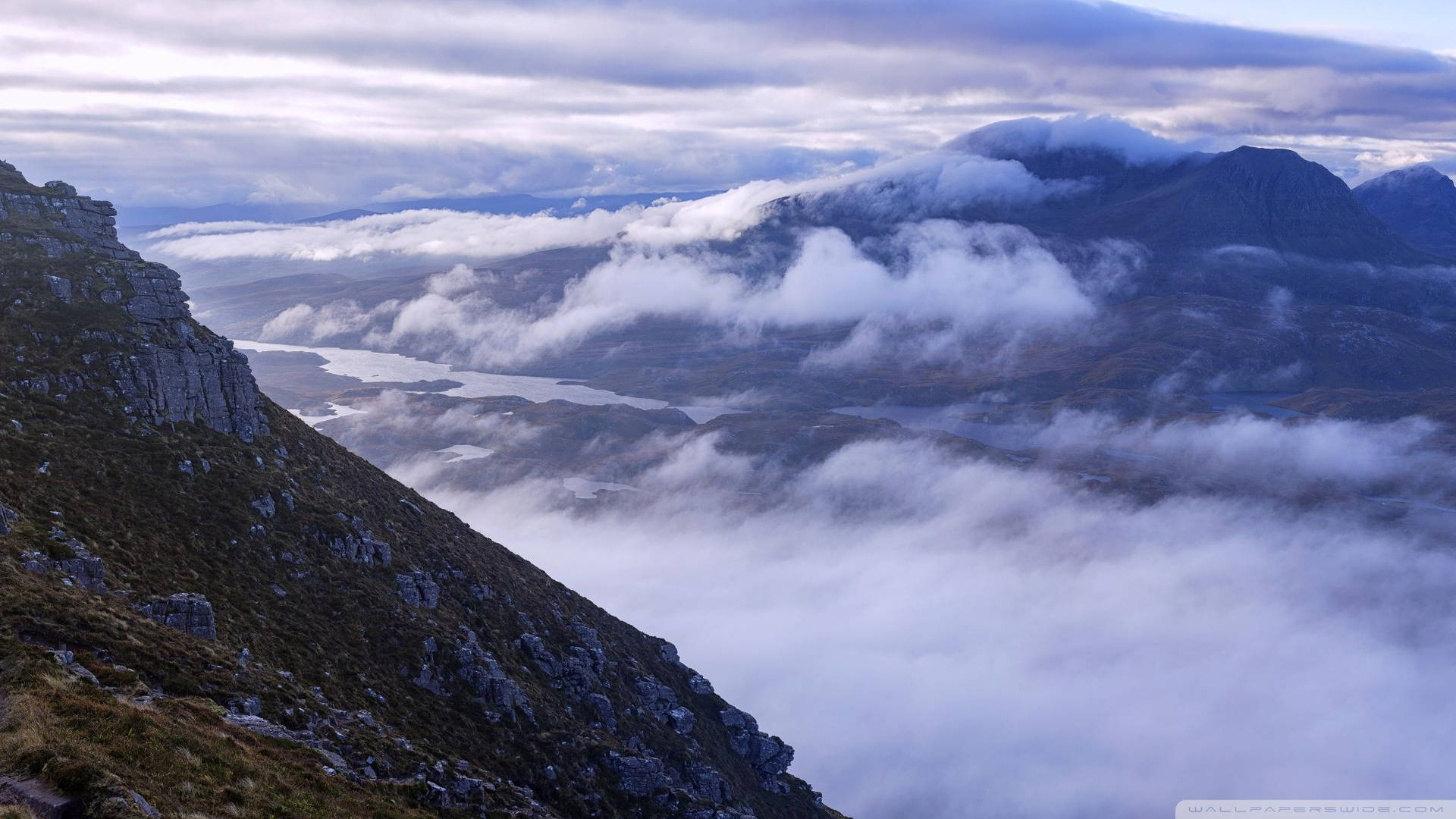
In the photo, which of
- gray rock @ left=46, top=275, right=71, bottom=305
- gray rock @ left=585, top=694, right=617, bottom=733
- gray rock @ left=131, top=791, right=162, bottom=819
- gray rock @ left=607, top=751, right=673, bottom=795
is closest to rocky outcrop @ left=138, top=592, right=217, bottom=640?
gray rock @ left=131, top=791, right=162, bottom=819

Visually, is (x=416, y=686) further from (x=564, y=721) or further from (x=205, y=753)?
(x=205, y=753)

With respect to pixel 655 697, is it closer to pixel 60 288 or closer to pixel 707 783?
pixel 707 783

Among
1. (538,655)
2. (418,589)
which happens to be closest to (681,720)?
(538,655)

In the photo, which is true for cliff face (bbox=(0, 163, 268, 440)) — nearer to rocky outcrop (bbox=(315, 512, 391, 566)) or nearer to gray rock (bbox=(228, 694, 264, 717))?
rocky outcrop (bbox=(315, 512, 391, 566))

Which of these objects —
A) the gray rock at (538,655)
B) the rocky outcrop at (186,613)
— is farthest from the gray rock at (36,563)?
the gray rock at (538,655)

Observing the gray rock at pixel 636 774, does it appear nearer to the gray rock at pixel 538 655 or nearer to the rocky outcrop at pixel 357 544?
the gray rock at pixel 538 655

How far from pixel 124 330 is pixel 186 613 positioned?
106 feet

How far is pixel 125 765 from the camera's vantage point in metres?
31.6

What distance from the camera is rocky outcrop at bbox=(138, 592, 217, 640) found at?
50906 millimetres

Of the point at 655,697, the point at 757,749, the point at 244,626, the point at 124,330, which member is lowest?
the point at 757,749

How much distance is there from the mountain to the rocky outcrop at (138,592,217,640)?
12cm

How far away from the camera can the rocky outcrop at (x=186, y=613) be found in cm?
5091

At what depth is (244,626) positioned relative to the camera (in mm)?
57438

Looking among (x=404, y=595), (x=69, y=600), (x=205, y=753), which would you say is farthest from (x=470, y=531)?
(x=205, y=753)
